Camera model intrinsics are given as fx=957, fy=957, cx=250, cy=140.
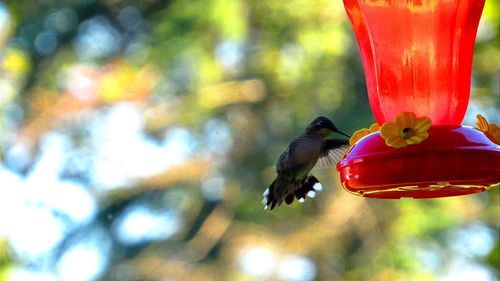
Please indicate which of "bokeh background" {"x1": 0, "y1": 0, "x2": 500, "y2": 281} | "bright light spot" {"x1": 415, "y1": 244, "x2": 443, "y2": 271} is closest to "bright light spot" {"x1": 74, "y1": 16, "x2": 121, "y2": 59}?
"bokeh background" {"x1": 0, "y1": 0, "x2": 500, "y2": 281}

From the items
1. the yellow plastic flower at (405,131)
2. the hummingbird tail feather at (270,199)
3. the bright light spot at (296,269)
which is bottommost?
the bright light spot at (296,269)

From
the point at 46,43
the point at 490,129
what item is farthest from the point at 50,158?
the point at 490,129

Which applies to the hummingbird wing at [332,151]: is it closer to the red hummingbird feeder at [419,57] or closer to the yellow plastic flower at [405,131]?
the red hummingbird feeder at [419,57]

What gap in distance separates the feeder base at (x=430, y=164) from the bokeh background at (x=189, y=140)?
5.08 meters

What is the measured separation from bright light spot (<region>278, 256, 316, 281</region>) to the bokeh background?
1 cm

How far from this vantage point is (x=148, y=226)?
8.00 m

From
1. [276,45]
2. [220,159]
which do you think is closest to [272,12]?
[276,45]

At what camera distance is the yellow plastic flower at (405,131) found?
2514 mm

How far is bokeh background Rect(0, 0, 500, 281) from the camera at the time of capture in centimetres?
783

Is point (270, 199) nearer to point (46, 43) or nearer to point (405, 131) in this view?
point (405, 131)

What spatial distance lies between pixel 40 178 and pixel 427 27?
18.3ft

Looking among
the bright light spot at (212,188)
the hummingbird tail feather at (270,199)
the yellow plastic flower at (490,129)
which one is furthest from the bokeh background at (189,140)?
the yellow plastic flower at (490,129)

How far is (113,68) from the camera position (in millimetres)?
8141

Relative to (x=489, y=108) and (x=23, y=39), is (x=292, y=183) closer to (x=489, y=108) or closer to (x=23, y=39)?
(x=489, y=108)
